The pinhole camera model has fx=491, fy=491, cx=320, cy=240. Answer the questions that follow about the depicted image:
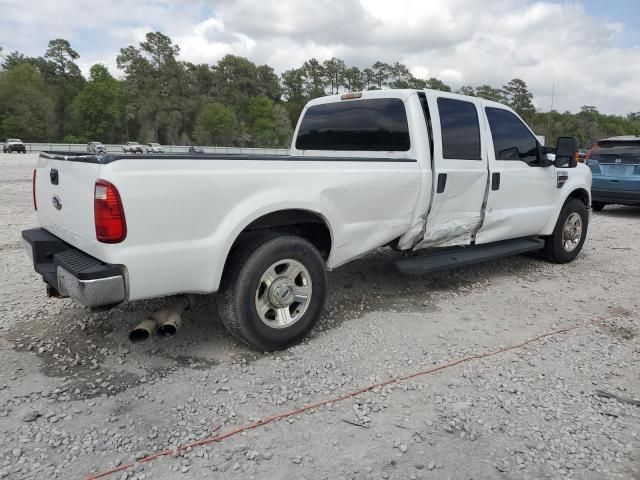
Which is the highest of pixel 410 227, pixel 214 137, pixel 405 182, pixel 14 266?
pixel 214 137

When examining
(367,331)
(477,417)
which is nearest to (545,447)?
(477,417)

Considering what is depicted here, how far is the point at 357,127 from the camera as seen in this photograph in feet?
16.2

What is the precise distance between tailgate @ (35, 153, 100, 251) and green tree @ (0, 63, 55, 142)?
75976mm

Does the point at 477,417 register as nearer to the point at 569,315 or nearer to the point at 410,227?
the point at 410,227

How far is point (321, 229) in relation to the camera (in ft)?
13.2

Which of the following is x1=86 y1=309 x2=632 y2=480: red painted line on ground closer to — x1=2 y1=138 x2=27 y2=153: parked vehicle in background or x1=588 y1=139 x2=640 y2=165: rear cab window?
x1=588 y1=139 x2=640 y2=165: rear cab window

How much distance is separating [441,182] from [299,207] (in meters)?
1.66

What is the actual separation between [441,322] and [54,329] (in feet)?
10.4

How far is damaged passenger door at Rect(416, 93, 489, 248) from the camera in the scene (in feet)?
15.0

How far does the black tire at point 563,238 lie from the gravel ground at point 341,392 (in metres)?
1.40

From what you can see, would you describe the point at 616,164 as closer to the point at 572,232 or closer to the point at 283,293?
the point at 572,232

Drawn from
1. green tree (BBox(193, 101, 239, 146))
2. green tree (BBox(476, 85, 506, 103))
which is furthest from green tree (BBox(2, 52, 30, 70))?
green tree (BBox(476, 85, 506, 103))

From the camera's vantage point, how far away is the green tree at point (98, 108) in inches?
2901

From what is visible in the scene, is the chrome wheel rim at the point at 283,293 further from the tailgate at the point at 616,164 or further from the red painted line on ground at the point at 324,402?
the tailgate at the point at 616,164
